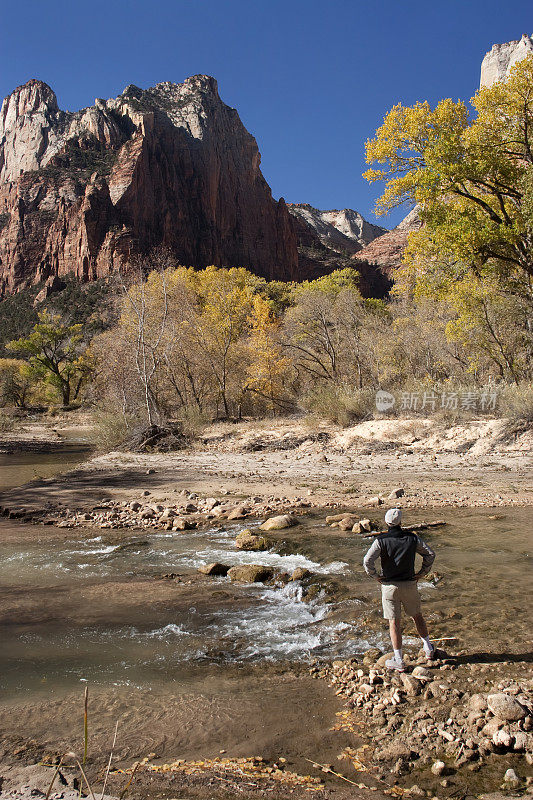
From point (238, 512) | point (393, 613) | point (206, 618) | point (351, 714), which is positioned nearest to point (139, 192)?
point (238, 512)

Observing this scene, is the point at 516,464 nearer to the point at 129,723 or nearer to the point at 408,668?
the point at 408,668

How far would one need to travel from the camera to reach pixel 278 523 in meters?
8.85

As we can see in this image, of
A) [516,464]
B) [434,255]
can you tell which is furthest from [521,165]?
[516,464]

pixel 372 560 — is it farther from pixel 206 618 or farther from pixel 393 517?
pixel 206 618

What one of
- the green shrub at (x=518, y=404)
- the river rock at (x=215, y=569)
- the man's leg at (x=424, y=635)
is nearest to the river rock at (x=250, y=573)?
the river rock at (x=215, y=569)

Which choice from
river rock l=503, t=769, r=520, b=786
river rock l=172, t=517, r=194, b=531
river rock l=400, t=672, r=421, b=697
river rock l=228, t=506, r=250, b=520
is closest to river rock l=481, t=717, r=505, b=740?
river rock l=503, t=769, r=520, b=786

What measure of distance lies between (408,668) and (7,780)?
2.97 m

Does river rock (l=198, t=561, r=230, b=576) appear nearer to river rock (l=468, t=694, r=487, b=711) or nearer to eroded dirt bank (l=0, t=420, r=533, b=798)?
eroded dirt bank (l=0, t=420, r=533, b=798)

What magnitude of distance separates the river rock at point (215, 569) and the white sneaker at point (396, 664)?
3092 mm

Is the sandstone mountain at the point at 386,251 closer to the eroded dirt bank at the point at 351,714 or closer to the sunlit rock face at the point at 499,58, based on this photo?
the sunlit rock face at the point at 499,58

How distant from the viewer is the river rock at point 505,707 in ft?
10.5

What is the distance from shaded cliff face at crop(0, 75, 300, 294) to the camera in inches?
4385

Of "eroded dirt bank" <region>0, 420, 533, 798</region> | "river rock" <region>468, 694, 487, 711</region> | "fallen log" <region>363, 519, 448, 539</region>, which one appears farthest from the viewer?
"fallen log" <region>363, 519, 448, 539</region>

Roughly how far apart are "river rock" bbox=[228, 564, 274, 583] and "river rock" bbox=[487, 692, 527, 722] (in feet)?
11.5
